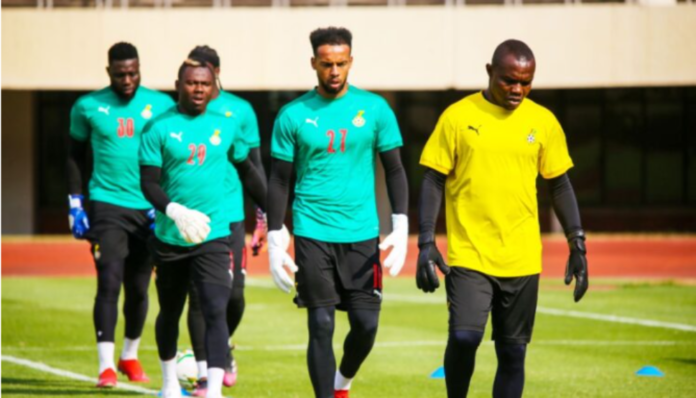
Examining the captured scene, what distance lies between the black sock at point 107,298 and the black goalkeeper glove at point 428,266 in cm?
408

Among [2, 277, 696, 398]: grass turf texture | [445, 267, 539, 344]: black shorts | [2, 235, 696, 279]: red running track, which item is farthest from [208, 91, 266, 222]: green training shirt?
[2, 235, 696, 279]: red running track

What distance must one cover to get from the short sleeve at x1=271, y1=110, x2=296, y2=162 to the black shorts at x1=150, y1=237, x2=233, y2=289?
1.15m

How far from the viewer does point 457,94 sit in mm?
38000

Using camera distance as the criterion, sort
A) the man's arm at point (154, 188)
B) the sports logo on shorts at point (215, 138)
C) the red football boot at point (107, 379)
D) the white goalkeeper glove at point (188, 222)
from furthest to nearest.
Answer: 1. the red football boot at point (107, 379)
2. the sports logo on shorts at point (215, 138)
3. the man's arm at point (154, 188)
4. the white goalkeeper glove at point (188, 222)

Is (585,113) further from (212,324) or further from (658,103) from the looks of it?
(212,324)

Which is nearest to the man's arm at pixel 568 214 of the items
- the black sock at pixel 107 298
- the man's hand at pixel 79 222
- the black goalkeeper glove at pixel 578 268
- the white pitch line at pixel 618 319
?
the black goalkeeper glove at pixel 578 268

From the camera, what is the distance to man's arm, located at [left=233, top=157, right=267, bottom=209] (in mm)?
10398

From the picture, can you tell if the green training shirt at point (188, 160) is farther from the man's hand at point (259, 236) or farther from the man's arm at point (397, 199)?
the man's hand at point (259, 236)

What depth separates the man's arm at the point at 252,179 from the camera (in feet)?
34.1

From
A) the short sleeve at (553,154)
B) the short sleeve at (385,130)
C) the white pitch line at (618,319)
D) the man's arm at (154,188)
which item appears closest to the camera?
the short sleeve at (553,154)

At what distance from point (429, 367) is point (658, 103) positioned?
25.8 m

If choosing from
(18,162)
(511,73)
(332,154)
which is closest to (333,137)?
(332,154)

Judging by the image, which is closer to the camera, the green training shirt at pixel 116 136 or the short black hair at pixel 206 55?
the short black hair at pixel 206 55

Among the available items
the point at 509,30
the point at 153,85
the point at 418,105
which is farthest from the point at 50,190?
the point at 509,30
